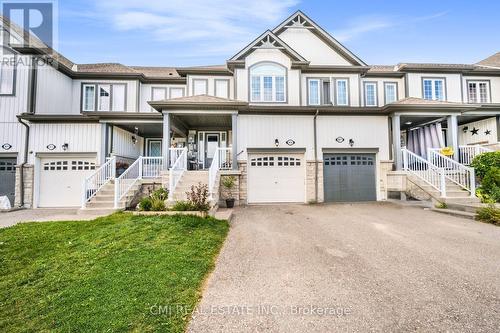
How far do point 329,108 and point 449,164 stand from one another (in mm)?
5753

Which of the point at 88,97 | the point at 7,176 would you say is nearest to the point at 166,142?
the point at 88,97

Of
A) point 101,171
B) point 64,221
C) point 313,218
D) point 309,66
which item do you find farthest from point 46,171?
point 309,66

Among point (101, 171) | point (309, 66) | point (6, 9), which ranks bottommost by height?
point (101, 171)

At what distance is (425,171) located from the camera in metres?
10.1

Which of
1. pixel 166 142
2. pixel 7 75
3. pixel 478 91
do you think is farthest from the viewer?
pixel 478 91

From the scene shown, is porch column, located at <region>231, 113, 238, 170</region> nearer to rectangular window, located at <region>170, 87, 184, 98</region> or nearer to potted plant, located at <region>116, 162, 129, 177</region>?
rectangular window, located at <region>170, 87, 184, 98</region>

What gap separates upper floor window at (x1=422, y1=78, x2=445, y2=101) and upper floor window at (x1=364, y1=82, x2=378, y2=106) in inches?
114

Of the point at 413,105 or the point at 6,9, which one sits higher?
the point at 6,9

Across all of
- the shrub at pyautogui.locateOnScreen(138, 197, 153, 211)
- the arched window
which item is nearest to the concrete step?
the arched window

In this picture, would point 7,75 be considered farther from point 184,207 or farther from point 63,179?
point 184,207

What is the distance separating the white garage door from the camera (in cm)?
1084

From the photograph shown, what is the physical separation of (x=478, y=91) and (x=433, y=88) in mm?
3266

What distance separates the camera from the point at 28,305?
2.87 metres

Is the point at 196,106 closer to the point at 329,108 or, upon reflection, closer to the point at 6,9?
the point at 329,108
